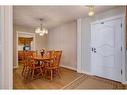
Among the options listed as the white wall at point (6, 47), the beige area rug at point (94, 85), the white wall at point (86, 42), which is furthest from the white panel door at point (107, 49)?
the white wall at point (6, 47)

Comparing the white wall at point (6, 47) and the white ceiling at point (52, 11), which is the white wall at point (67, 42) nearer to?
the white ceiling at point (52, 11)

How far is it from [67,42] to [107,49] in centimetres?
225

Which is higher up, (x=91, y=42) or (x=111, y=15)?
(x=111, y=15)

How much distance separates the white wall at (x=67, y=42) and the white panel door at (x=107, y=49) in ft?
3.81

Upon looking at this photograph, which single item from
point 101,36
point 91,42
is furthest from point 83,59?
point 101,36

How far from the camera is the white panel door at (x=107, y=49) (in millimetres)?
3412

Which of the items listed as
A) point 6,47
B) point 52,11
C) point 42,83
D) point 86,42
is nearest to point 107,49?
point 86,42

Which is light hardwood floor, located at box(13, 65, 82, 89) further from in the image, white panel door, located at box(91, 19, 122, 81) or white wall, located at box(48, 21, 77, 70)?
white wall, located at box(48, 21, 77, 70)

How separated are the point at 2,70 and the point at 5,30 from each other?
45 cm

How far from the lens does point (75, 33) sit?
16.7 ft

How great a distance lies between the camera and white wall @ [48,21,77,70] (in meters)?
5.20

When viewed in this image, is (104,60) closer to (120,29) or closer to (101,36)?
(101,36)

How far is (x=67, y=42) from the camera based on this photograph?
5598mm

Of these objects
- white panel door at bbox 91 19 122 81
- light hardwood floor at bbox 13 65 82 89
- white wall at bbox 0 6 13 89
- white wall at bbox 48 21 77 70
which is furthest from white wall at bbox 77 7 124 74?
white wall at bbox 0 6 13 89
